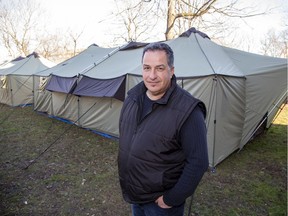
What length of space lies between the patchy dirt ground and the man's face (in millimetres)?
2251

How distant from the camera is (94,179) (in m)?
4.07

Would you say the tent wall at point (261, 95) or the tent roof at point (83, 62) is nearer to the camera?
the tent wall at point (261, 95)

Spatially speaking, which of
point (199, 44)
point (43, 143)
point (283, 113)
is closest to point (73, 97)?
point (43, 143)

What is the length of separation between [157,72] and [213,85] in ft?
9.80

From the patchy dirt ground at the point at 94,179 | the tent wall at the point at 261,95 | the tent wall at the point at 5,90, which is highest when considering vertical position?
the tent wall at the point at 261,95

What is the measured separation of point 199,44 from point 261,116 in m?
2.31

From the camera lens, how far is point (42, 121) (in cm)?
809

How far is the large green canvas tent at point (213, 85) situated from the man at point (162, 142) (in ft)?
9.66

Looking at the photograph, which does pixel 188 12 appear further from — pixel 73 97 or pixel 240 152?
pixel 240 152

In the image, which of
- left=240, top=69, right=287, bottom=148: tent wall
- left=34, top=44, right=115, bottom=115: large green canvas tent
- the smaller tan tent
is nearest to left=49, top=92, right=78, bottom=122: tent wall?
left=34, top=44, right=115, bottom=115: large green canvas tent

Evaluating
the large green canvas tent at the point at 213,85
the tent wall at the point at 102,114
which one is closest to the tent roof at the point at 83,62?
the large green canvas tent at the point at 213,85

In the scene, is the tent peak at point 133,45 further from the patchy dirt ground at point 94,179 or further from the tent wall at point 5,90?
the tent wall at point 5,90

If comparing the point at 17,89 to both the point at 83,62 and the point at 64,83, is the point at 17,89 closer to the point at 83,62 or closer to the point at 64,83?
the point at 83,62

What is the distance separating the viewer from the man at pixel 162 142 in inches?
53.9
